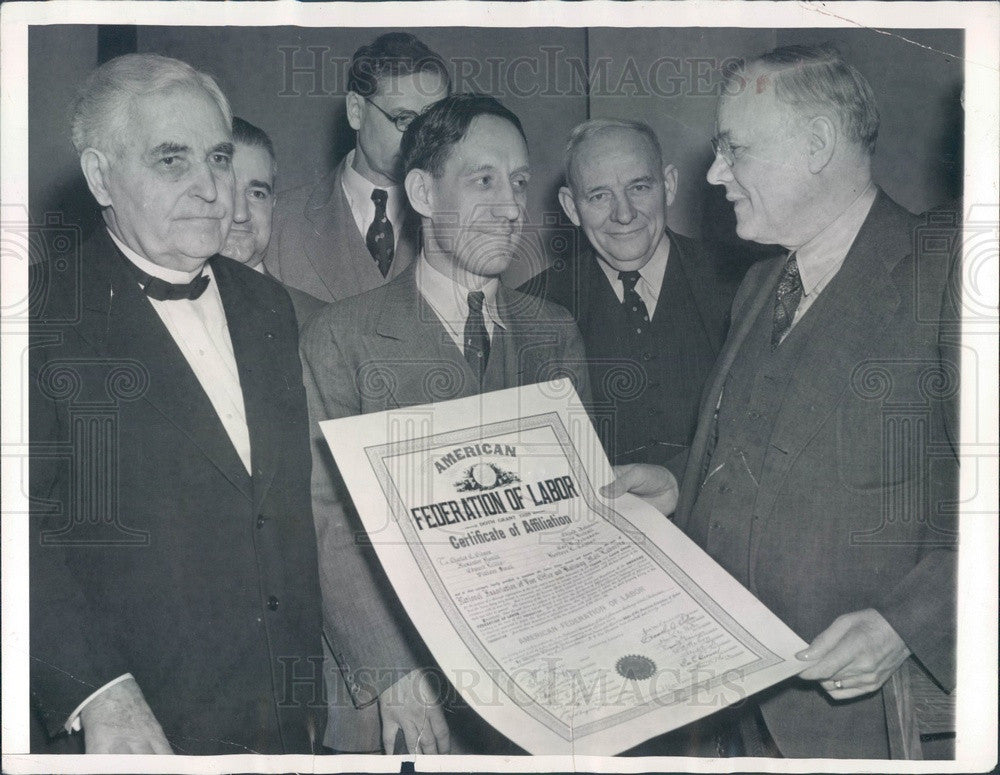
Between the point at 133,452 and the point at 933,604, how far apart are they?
1.89m

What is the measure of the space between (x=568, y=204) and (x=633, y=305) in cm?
28

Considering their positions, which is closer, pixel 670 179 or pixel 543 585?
pixel 543 585

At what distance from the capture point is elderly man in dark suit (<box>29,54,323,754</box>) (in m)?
2.32

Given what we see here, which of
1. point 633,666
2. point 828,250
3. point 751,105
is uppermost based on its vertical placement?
→ point 751,105

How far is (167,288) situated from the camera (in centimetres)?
230

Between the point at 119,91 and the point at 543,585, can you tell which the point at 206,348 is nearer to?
the point at 119,91

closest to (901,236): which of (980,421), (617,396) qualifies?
(980,421)

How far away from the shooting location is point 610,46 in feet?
8.02

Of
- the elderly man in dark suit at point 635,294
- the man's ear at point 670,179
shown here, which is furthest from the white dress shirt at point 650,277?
the man's ear at point 670,179

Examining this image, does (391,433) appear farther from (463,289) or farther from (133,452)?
(133,452)

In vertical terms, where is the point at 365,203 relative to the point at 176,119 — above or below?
below

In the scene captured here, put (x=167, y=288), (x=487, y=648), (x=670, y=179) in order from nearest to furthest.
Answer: (x=487, y=648) → (x=167, y=288) → (x=670, y=179)

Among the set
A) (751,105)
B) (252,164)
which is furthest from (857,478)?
(252,164)

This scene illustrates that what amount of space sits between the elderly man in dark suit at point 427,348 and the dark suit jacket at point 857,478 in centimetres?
48
